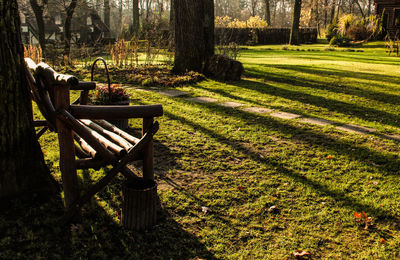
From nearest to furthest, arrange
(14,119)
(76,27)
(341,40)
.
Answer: (14,119) → (341,40) → (76,27)

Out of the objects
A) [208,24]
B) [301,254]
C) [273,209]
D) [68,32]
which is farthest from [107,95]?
[68,32]

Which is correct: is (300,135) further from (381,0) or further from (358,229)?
(381,0)

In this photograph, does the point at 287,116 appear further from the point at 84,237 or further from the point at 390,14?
the point at 390,14

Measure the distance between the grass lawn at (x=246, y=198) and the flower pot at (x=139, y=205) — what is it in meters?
0.08

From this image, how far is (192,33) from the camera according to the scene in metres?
9.27

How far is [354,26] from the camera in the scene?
2286 cm

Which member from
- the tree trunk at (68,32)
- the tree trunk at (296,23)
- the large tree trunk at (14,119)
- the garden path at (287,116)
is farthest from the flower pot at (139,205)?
the tree trunk at (296,23)

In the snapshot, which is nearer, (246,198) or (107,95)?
(246,198)

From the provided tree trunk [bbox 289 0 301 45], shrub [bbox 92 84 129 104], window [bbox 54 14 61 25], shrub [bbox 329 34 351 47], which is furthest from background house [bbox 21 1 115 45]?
shrub [bbox 92 84 129 104]

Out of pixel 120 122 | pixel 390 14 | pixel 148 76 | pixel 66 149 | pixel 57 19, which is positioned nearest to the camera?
pixel 66 149

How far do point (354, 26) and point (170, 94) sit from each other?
64.4 feet

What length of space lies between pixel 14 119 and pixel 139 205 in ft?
3.90

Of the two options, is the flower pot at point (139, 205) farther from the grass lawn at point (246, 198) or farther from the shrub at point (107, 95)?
the shrub at point (107, 95)

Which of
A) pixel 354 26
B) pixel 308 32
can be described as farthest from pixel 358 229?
pixel 308 32
